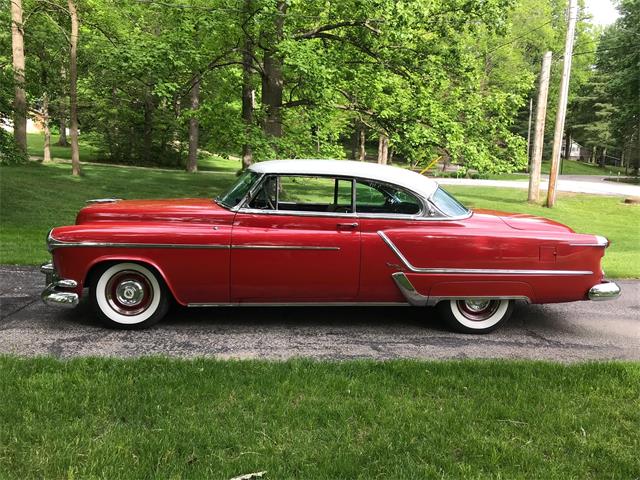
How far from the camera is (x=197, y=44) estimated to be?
547 inches

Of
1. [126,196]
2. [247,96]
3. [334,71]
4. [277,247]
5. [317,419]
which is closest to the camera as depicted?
[317,419]

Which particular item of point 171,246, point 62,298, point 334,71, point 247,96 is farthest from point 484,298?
point 247,96

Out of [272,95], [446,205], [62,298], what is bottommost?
[62,298]

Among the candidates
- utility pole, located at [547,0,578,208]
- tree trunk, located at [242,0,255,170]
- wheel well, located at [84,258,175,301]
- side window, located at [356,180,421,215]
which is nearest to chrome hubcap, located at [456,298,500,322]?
side window, located at [356,180,421,215]

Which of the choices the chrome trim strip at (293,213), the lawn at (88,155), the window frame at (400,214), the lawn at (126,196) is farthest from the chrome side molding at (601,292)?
the lawn at (88,155)

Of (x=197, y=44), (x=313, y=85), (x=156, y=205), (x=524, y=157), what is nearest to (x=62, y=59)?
(x=197, y=44)

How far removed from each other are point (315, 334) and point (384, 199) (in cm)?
142

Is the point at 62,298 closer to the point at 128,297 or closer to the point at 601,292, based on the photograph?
the point at 128,297

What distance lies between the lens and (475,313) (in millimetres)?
5230

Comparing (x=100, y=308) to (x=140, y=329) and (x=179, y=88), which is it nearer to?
(x=140, y=329)

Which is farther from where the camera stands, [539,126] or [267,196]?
[539,126]

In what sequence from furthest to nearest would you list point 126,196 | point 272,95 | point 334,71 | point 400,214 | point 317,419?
point 126,196
point 272,95
point 334,71
point 400,214
point 317,419

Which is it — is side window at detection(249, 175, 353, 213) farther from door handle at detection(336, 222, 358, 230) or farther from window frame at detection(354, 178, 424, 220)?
door handle at detection(336, 222, 358, 230)

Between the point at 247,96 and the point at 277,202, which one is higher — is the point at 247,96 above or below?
above
